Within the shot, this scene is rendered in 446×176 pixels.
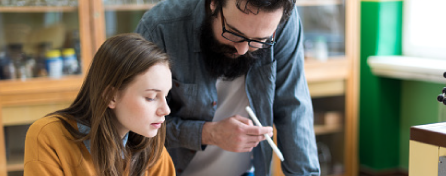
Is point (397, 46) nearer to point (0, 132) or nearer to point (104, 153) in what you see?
point (0, 132)

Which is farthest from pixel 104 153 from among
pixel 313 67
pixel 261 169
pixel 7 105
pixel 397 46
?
pixel 397 46

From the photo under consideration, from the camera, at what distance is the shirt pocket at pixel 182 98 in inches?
65.9

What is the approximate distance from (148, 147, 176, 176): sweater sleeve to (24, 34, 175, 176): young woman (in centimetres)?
15

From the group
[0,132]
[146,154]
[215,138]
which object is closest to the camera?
[146,154]

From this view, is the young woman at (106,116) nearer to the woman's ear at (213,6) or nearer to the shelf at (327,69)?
the woman's ear at (213,6)

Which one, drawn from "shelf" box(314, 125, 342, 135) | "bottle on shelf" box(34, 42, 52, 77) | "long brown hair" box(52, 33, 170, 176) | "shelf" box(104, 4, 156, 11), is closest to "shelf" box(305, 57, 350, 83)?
"shelf" box(314, 125, 342, 135)

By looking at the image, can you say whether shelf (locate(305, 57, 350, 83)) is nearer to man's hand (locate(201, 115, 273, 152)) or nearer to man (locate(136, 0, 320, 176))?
man (locate(136, 0, 320, 176))

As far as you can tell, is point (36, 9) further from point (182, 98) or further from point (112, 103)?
point (112, 103)

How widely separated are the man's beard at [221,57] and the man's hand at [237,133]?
0.53 feet

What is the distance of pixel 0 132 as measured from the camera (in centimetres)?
286

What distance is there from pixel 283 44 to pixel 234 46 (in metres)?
0.26

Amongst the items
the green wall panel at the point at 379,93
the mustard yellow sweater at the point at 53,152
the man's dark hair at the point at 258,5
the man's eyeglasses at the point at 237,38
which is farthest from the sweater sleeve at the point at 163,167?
the green wall panel at the point at 379,93

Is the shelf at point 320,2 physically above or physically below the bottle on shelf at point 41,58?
above

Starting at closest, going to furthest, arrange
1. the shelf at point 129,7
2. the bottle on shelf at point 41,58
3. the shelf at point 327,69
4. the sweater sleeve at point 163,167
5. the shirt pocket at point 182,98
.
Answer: the sweater sleeve at point 163,167 → the shirt pocket at point 182,98 → the bottle on shelf at point 41,58 → the shelf at point 129,7 → the shelf at point 327,69
